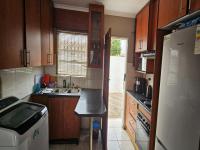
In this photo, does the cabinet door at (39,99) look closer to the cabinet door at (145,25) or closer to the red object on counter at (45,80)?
the red object on counter at (45,80)

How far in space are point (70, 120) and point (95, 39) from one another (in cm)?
160

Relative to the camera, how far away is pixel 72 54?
3.09 meters

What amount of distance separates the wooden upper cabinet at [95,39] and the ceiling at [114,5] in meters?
0.23

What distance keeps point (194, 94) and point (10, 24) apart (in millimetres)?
1506

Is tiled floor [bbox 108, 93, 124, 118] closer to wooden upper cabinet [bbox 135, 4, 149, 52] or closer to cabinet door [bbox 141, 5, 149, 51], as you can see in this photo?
wooden upper cabinet [bbox 135, 4, 149, 52]

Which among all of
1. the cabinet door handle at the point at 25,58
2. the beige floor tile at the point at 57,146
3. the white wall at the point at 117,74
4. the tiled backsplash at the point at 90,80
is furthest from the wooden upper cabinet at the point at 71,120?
the white wall at the point at 117,74

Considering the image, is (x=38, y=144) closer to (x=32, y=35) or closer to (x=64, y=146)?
(x=32, y=35)

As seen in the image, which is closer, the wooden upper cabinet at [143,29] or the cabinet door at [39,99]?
the wooden upper cabinet at [143,29]

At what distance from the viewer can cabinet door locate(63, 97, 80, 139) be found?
2516 mm

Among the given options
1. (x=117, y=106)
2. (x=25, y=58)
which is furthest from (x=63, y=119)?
(x=117, y=106)

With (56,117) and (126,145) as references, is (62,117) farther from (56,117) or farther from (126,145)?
(126,145)

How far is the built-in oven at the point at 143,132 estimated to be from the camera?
192 cm

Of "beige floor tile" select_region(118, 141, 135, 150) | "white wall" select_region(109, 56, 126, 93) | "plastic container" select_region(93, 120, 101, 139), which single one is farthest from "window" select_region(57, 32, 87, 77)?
"white wall" select_region(109, 56, 126, 93)

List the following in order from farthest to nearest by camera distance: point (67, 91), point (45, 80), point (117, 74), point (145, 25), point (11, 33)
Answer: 1. point (117, 74)
2. point (45, 80)
3. point (67, 91)
4. point (145, 25)
5. point (11, 33)
